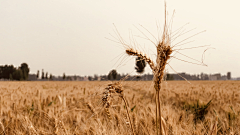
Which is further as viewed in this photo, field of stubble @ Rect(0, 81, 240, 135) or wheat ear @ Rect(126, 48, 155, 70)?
field of stubble @ Rect(0, 81, 240, 135)

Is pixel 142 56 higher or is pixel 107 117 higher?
pixel 142 56

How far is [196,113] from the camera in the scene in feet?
11.3

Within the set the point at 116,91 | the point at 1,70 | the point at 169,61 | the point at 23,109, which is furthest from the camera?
the point at 1,70

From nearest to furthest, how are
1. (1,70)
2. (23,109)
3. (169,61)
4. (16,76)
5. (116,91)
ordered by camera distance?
(169,61) < (116,91) < (23,109) < (16,76) < (1,70)

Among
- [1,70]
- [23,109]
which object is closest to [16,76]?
[1,70]

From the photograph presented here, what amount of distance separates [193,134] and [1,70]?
8346 cm

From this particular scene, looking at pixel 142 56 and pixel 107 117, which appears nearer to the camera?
pixel 142 56

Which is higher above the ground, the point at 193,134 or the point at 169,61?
the point at 169,61

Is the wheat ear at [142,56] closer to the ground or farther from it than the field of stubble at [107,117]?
farther from it

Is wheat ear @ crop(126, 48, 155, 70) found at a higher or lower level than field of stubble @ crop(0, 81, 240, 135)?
higher

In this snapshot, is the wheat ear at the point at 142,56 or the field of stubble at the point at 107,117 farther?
the field of stubble at the point at 107,117

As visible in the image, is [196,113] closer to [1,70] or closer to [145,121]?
[145,121]

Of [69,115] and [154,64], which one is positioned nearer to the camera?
[154,64]

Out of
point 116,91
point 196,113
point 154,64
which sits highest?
point 154,64
